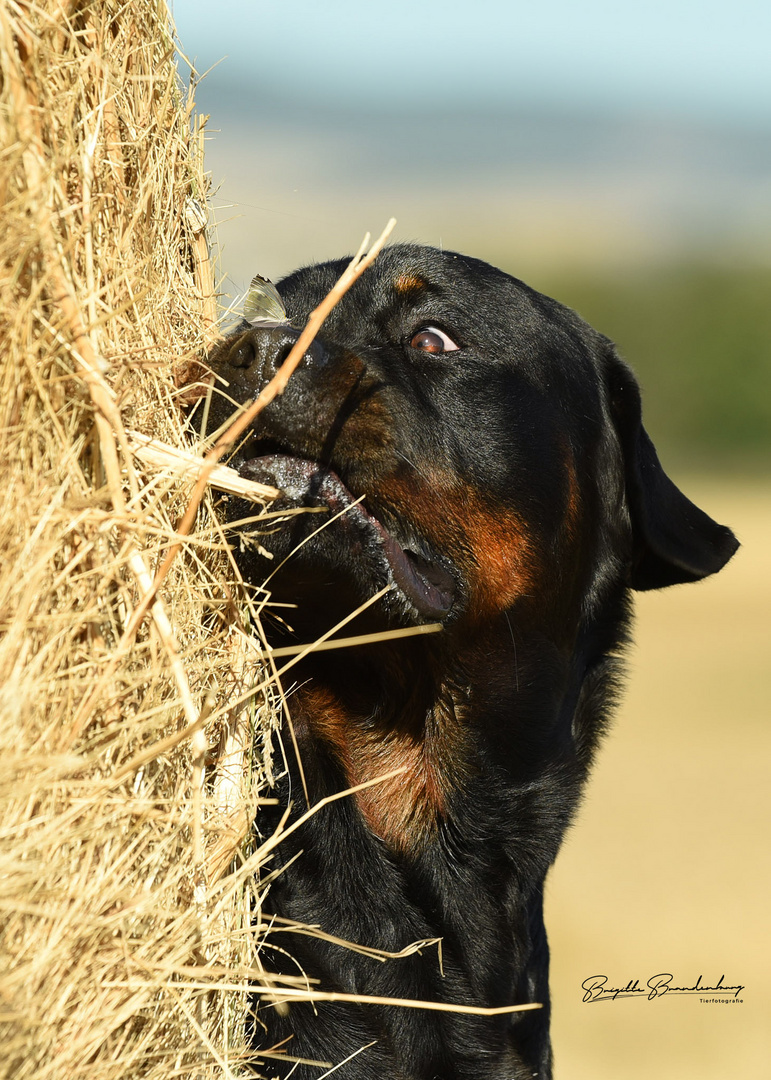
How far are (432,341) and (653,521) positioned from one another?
0.96 meters

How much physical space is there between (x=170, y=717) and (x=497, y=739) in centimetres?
120

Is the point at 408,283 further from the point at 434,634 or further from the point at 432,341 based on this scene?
the point at 434,634

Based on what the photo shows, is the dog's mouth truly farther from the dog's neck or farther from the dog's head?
the dog's neck

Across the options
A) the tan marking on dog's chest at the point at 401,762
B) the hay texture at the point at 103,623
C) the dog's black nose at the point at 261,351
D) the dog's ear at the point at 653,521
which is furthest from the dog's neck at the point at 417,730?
the dog's black nose at the point at 261,351

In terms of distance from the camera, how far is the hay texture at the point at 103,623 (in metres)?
1.75

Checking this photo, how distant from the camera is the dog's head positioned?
94.8 inches

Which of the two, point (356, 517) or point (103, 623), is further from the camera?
point (356, 517)

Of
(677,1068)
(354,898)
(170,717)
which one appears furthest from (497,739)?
(677,1068)

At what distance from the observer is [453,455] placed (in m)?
2.79

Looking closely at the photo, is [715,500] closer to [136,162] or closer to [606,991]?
[606,991]

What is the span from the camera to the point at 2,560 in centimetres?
181
